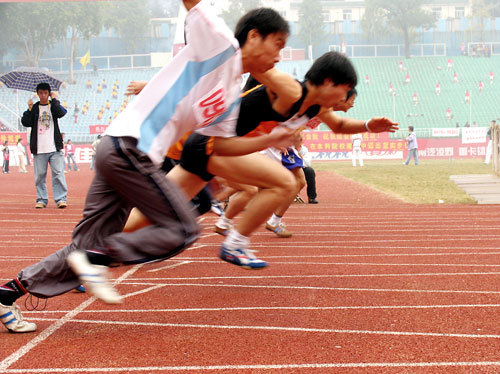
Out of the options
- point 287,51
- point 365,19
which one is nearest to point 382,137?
point 287,51

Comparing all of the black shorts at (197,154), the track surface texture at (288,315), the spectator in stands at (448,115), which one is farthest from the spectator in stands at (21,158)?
the black shorts at (197,154)

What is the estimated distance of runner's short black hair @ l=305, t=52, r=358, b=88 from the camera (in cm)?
411

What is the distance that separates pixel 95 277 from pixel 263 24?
1.55 metres

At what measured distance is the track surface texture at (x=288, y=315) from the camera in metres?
2.81

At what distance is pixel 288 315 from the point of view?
11.8ft

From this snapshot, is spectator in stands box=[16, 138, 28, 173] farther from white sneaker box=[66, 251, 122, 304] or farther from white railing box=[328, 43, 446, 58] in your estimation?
white railing box=[328, 43, 446, 58]

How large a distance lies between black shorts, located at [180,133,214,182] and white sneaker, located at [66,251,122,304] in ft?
4.14

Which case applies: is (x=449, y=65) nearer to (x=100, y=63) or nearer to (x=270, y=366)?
(x=100, y=63)

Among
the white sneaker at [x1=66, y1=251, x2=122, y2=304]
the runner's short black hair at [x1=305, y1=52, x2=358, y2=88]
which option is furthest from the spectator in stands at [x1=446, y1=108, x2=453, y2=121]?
the white sneaker at [x1=66, y1=251, x2=122, y2=304]

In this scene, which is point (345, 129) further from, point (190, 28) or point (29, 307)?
point (29, 307)

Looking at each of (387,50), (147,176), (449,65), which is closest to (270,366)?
(147,176)

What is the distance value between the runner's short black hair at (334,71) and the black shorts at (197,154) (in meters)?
0.82

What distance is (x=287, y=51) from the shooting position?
2347 inches

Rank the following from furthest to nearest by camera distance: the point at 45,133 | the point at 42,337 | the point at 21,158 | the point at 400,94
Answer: the point at 400,94, the point at 21,158, the point at 45,133, the point at 42,337
